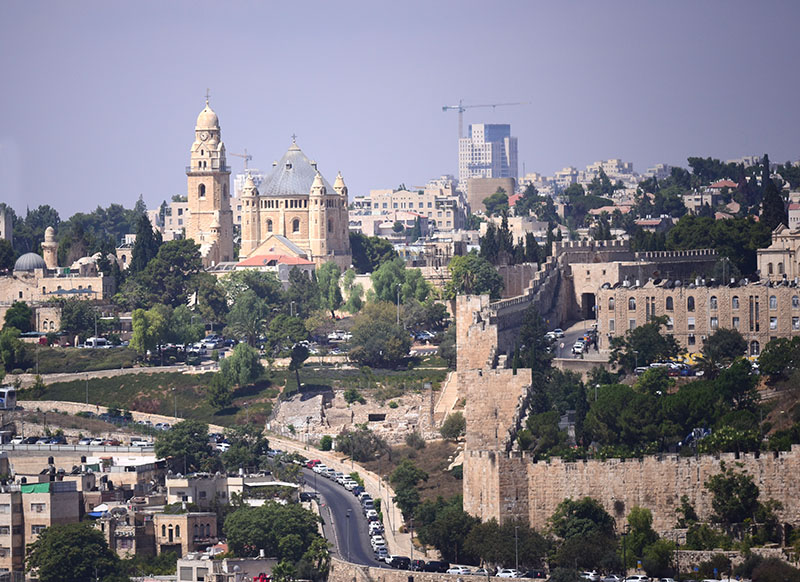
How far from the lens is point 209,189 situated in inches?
4936

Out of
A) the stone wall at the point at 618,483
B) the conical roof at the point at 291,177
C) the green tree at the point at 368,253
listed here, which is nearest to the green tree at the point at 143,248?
the conical roof at the point at 291,177

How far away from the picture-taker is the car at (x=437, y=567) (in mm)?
62562

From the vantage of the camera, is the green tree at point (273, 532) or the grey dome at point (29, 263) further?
the grey dome at point (29, 263)

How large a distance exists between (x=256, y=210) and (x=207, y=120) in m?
5.97

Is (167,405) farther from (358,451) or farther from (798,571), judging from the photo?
(798,571)

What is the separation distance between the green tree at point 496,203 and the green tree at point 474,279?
218 ft

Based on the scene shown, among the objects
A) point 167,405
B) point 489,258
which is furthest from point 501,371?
point 489,258

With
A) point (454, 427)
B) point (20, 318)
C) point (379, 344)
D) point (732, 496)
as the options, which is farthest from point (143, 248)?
point (732, 496)

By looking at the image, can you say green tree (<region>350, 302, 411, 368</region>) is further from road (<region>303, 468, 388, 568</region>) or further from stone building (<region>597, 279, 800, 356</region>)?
road (<region>303, 468, 388, 568</region>)

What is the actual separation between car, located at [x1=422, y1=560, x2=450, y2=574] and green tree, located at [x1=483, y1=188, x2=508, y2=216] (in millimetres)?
110740

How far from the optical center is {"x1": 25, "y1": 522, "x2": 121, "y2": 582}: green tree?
67.6m

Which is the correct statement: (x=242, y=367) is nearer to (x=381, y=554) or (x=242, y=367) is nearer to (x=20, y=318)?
(x=20, y=318)

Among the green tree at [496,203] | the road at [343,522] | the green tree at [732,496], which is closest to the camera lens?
the green tree at [732,496]

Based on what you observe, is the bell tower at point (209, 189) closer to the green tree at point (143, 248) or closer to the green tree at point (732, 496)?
the green tree at point (143, 248)
